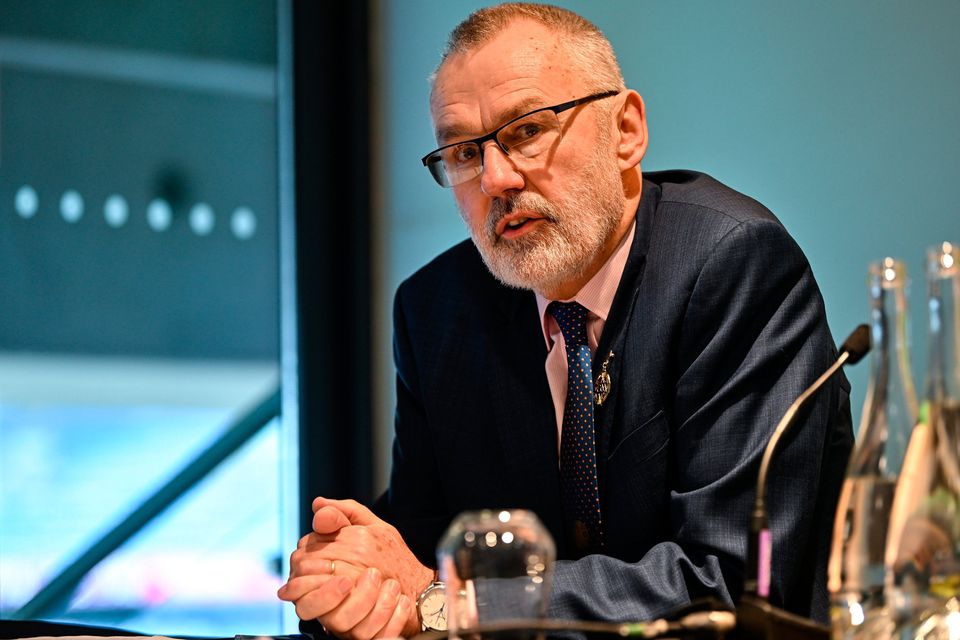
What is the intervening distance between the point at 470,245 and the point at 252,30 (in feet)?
5.91

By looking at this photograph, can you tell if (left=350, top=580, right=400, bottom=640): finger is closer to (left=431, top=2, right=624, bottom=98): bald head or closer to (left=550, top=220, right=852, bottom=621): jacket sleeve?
(left=550, top=220, right=852, bottom=621): jacket sleeve

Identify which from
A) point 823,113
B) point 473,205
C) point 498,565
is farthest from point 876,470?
point 823,113

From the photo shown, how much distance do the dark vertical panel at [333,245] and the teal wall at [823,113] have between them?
43.5 inches

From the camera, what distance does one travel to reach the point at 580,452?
191cm

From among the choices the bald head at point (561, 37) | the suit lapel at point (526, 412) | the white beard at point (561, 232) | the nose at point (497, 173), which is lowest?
the suit lapel at point (526, 412)

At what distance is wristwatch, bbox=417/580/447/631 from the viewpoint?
65.0 inches

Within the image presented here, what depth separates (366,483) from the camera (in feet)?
12.2

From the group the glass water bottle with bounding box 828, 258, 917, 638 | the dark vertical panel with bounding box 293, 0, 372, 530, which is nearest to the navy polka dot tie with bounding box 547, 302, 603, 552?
the glass water bottle with bounding box 828, 258, 917, 638

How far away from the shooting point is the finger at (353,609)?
1.58 meters

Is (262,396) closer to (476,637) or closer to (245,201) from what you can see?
(245,201)

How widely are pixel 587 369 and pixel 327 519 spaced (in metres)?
0.50

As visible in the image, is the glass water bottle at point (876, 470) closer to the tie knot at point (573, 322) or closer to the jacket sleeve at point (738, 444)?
the jacket sleeve at point (738, 444)

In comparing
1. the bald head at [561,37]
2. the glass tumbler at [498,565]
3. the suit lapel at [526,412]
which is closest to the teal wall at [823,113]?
the bald head at [561,37]

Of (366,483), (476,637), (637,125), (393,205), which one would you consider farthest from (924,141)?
(366,483)
